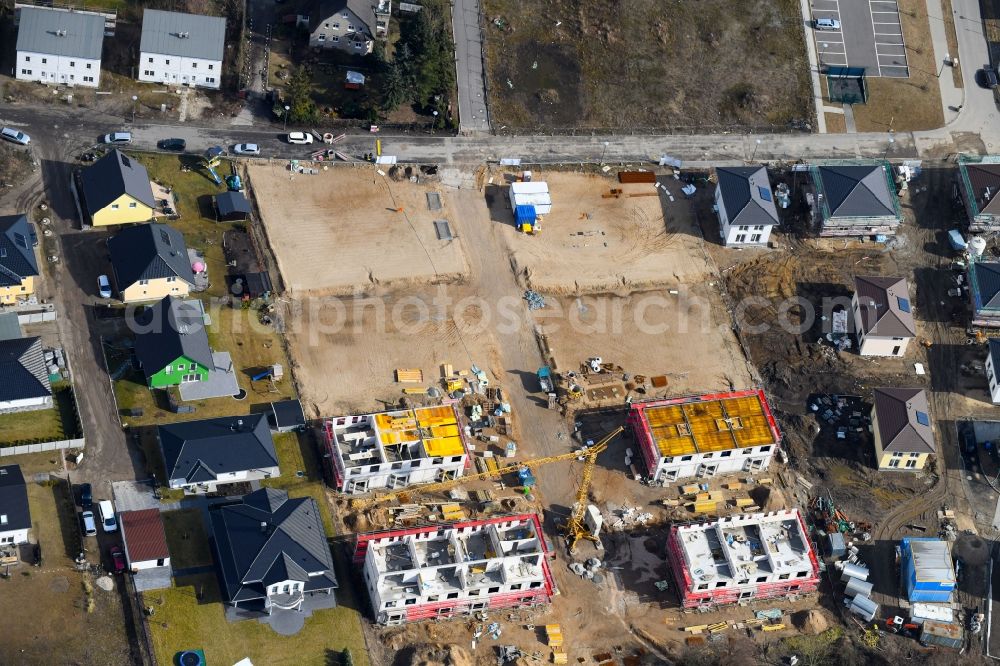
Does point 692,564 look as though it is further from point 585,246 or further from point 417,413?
point 585,246

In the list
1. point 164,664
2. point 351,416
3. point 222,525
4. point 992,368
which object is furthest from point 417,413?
point 992,368

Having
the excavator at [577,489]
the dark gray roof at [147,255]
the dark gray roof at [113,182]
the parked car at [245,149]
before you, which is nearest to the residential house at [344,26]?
the parked car at [245,149]

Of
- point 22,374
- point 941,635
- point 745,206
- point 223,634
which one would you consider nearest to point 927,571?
point 941,635

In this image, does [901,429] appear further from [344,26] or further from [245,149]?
[344,26]

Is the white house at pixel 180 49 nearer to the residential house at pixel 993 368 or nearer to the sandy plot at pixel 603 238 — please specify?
the sandy plot at pixel 603 238

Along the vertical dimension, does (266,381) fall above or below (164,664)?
above
